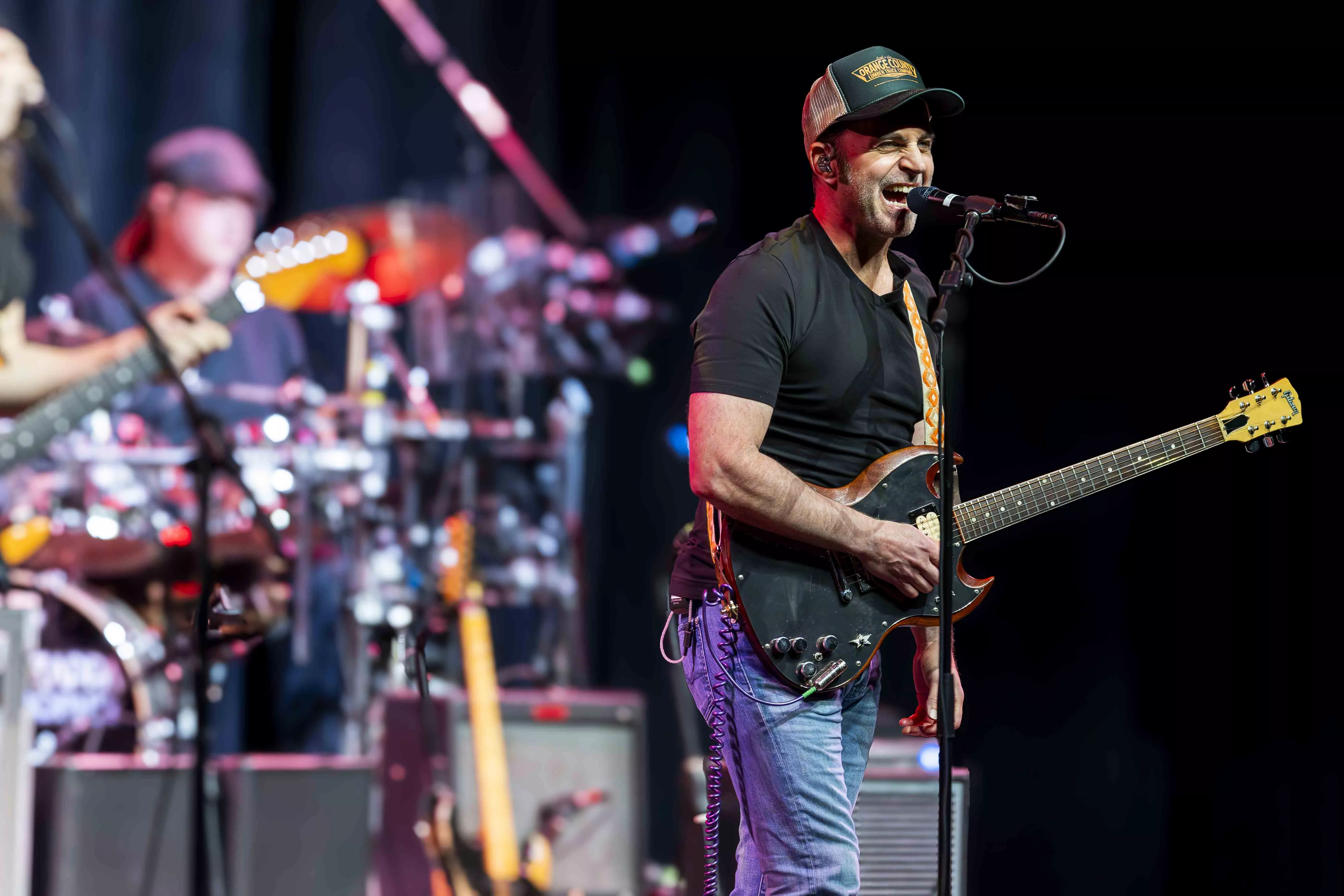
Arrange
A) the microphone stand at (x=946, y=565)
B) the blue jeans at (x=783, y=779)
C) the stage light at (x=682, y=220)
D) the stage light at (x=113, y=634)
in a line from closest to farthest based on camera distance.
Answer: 1. the microphone stand at (x=946, y=565)
2. the blue jeans at (x=783, y=779)
3. the stage light at (x=113, y=634)
4. the stage light at (x=682, y=220)

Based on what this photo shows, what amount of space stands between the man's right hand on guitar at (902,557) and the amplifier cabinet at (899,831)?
124cm

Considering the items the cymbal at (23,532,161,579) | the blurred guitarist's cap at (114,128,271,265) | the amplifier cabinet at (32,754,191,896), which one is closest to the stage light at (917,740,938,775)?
the amplifier cabinet at (32,754,191,896)

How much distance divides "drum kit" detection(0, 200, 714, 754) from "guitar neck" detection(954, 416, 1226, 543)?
2.17 meters

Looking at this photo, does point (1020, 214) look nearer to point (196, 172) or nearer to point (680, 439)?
point (680, 439)

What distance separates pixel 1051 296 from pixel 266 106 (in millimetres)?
3845

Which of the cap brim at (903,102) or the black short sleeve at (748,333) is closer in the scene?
the black short sleeve at (748,333)

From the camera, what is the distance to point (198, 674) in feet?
10.0

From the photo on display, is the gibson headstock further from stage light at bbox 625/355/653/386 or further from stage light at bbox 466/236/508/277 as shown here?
stage light at bbox 466/236/508/277

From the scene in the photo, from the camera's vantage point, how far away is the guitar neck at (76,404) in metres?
4.28

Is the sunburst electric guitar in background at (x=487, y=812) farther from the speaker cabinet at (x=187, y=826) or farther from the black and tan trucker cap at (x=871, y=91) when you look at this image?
the black and tan trucker cap at (x=871, y=91)

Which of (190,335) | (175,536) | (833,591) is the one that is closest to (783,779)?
(833,591)

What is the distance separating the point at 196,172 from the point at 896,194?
4437 mm

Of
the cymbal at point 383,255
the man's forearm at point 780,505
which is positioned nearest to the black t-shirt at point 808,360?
the man's forearm at point 780,505

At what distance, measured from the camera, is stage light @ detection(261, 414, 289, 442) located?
608 centimetres
